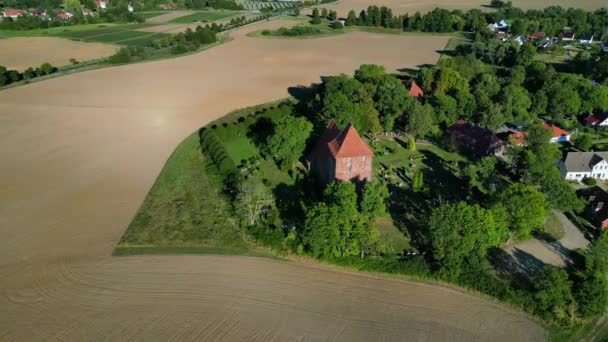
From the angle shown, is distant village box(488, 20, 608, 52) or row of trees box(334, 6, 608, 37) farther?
row of trees box(334, 6, 608, 37)

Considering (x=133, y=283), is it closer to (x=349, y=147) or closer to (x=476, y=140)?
(x=349, y=147)

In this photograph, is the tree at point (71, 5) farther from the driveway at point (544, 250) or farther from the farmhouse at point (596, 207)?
the farmhouse at point (596, 207)

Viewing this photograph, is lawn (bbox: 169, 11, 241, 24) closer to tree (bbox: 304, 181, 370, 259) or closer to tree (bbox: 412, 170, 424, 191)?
tree (bbox: 412, 170, 424, 191)

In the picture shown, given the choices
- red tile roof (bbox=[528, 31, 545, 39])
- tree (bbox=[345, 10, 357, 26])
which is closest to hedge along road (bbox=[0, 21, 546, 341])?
tree (bbox=[345, 10, 357, 26])

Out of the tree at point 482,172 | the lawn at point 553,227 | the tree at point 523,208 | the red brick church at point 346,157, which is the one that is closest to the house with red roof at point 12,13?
the red brick church at point 346,157

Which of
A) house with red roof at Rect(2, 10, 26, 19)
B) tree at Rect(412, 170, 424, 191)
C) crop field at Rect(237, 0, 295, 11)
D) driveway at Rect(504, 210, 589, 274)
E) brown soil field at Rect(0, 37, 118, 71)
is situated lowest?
driveway at Rect(504, 210, 589, 274)
